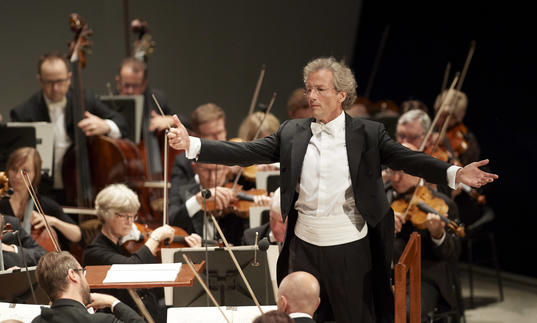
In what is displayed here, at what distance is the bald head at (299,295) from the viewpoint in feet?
8.70

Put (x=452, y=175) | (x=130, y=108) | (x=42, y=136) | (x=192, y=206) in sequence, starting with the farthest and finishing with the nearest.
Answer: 1. (x=130, y=108)
2. (x=42, y=136)
3. (x=192, y=206)
4. (x=452, y=175)

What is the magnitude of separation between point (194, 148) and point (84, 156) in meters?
2.07

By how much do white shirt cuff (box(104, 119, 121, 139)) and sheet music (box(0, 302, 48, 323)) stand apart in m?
2.32

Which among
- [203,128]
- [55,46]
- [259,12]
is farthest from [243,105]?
[203,128]

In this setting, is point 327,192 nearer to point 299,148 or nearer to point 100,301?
point 299,148

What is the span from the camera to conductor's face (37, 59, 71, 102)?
5.03 meters

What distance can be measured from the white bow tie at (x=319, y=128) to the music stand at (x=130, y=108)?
8.63 ft

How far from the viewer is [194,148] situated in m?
3.06

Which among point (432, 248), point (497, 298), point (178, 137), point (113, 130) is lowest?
point (497, 298)

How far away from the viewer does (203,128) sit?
4.92 metres

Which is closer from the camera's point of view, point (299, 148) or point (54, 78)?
point (299, 148)

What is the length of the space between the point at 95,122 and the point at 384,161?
242 centimetres

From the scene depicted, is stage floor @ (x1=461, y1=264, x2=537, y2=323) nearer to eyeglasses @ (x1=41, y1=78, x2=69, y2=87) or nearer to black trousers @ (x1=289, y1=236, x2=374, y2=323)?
black trousers @ (x1=289, y1=236, x2=374, y2=323)

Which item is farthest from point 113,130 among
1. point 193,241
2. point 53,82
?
point 193,241
